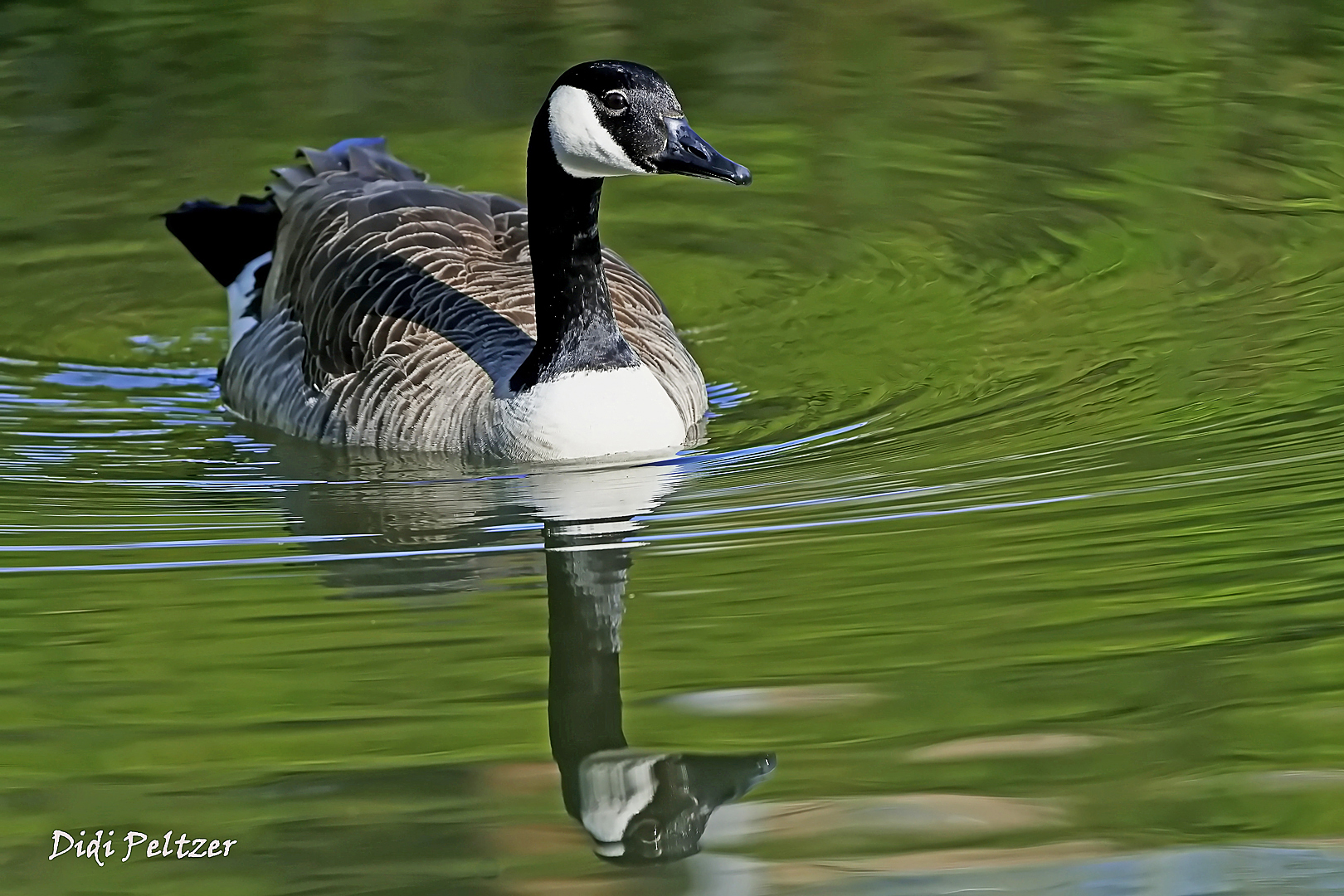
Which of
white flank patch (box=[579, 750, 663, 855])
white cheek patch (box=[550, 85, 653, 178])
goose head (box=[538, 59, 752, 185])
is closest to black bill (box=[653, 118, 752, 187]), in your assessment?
goose head (box=[538, 59, 752, 185])

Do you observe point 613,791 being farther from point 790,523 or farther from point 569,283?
point 569,283

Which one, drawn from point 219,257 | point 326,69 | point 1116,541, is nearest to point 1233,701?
point 1116,541

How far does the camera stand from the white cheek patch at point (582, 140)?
8.01 meters

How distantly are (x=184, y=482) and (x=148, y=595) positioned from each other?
1883mm

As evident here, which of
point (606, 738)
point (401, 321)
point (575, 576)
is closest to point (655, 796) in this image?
point (606, 738)

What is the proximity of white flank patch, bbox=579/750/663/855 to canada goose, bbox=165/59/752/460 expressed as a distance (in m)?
2.74

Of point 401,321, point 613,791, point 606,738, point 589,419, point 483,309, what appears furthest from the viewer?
point 483,309

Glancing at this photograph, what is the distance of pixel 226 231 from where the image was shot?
37.3 ft

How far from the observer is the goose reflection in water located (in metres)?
5.06

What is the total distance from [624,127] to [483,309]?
1.65 meters

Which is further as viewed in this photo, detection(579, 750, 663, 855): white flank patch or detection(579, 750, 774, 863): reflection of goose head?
detection(579, 750, 663, 855): white flank patch

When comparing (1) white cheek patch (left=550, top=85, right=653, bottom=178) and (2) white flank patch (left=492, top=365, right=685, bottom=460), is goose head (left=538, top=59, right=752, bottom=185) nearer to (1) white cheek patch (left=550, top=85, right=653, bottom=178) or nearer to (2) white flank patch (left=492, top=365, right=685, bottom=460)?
(1) white cheek patch (left=550, top=85, right=653, bottom=178)

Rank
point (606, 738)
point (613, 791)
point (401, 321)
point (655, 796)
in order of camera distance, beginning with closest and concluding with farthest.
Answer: point (655, 796), point (613, 791), point (606, 738), point (401, 321)

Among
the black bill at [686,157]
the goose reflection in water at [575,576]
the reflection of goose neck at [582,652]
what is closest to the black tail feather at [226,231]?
the goose reflection in water at [575,576]
